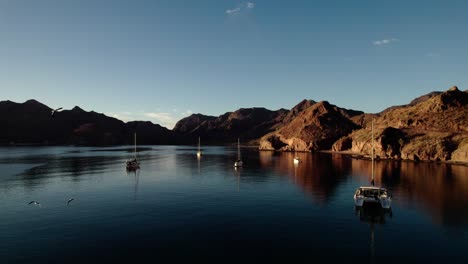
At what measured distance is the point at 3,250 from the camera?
37.3 m

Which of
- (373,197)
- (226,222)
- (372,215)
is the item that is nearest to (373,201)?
(373,197)

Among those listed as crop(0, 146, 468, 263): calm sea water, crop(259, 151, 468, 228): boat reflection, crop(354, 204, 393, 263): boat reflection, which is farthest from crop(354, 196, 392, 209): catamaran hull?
crop(259, 151, 468, 228): boat reflection

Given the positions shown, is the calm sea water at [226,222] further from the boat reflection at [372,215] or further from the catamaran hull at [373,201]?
the catamaran hull at [373,201]

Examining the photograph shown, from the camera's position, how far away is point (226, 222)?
165 ft

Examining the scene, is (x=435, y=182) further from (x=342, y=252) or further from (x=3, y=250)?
(x=3, y=250)

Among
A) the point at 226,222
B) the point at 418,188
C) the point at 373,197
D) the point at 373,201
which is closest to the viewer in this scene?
the point at 226,222

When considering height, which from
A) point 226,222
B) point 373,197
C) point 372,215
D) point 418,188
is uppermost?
point 373,197

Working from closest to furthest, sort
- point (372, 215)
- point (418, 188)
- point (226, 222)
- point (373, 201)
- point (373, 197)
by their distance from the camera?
point (226, 222) → point (372, 215) → point (373, 201) → point (373, 197) → point (418, 188)

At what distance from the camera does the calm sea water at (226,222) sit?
37.5m

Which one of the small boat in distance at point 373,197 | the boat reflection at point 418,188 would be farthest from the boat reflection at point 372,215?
the boat reflection at point 418,188

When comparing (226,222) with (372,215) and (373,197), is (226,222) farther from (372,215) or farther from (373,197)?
(373,197)

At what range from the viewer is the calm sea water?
123ft

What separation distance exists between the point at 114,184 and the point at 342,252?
69956mm

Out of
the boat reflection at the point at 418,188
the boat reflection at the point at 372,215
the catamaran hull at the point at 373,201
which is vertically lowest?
the boat reflection at the point at 372,215
